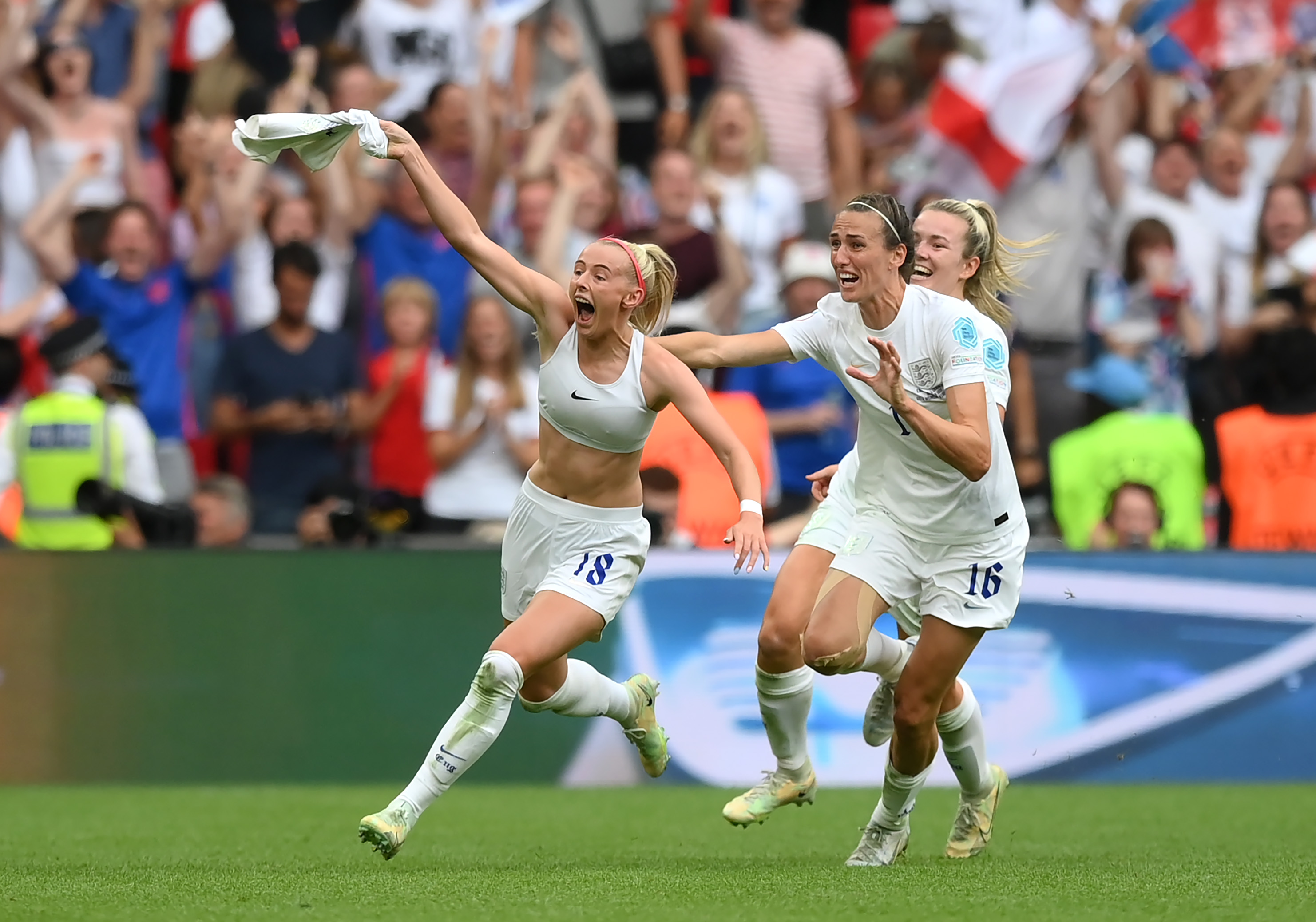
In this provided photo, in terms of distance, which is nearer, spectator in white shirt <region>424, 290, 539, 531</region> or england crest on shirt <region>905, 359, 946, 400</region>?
england crest on shirt <region>905, 359, 946, 400</region>

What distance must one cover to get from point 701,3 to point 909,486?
7052mm

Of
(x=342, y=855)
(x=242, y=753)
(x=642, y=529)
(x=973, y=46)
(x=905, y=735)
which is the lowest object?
→ (x=242, y=753)

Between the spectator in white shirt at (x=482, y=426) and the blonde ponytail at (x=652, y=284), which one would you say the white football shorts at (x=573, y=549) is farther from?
the spectator in white shirt at (x=482, y=426)

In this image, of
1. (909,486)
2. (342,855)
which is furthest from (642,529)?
(342,855)

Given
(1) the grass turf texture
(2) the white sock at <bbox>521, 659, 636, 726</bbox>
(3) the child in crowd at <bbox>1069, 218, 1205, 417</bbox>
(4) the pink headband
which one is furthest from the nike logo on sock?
(3) the child in crowd at <bbox>1069, 218, 1205, 417</bbox>

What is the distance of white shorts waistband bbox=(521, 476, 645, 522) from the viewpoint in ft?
23.1

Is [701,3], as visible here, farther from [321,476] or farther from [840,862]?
[840,862]

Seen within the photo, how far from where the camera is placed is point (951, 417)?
6.75 metres

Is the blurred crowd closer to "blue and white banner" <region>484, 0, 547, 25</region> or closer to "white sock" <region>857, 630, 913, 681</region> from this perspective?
"blue and white banner" <region>484, 0, 547, 25</region>

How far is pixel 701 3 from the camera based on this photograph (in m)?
13.3

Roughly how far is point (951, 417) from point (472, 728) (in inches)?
79.7

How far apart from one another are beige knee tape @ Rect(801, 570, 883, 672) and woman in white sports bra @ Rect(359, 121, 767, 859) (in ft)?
1.81

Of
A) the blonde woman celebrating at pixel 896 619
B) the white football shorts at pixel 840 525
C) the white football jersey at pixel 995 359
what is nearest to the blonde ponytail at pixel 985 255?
the blonde woman celebrating at pixel 896 619

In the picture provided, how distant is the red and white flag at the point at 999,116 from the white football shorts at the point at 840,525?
5.73 m
